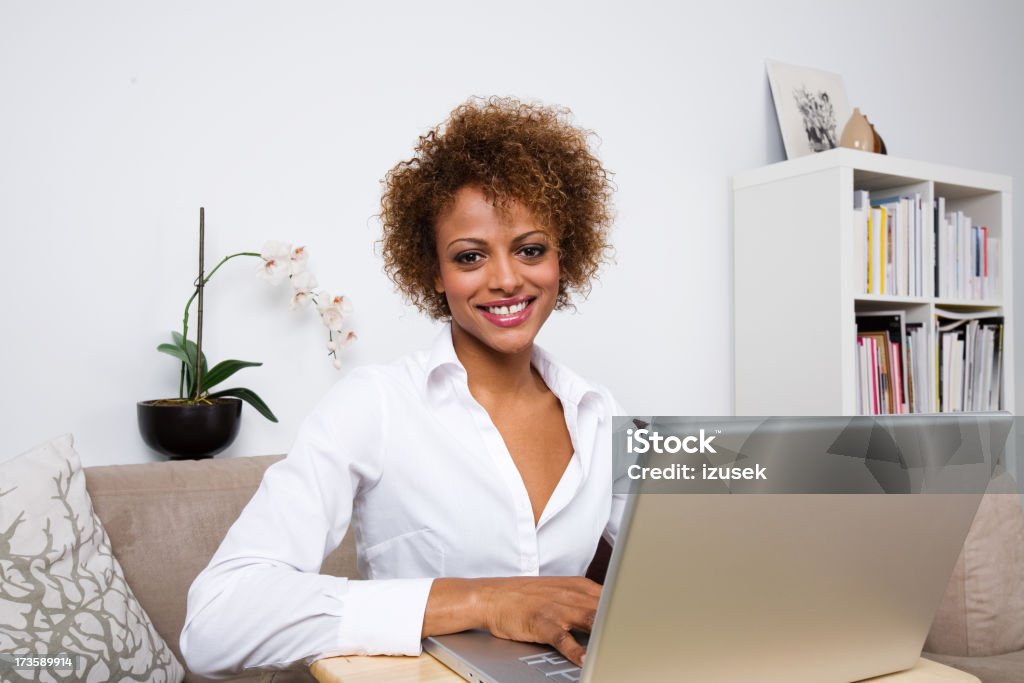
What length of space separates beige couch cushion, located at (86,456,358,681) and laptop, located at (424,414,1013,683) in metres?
1.15

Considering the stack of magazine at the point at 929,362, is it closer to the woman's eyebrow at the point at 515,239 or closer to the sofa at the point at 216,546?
the sofa at the point at 216,546

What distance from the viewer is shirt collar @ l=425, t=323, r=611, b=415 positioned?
1.24 metres

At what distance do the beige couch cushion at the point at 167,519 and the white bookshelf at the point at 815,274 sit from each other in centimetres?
159

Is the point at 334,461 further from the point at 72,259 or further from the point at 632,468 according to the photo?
the point at 72,259

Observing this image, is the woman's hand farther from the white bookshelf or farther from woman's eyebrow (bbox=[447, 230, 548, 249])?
the white bookshelf

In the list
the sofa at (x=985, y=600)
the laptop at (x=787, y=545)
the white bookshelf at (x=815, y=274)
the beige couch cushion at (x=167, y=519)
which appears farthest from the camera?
the white bookshelf at (x=815, y=274)

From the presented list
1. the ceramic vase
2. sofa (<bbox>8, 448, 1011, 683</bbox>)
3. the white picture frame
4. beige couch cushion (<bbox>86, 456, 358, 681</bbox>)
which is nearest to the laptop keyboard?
sofa (<bbox>8, 448, 1011, 683</bbox>)

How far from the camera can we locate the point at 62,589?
1.46 meters

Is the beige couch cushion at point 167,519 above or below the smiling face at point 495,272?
below

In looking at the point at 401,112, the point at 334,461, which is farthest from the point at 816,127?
the point at 334,461

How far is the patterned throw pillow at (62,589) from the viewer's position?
1399 millimetres

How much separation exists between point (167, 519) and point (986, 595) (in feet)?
5.46

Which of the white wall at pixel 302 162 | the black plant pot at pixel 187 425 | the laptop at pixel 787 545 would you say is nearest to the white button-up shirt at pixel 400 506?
the laptop at pixel 787 545

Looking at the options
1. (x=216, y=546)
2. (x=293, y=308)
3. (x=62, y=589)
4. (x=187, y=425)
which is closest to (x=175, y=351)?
(x=187, y=425)
